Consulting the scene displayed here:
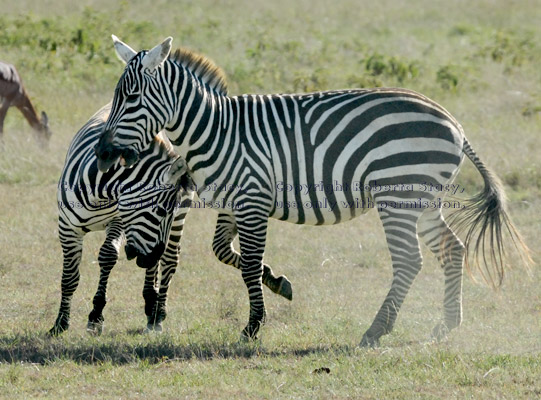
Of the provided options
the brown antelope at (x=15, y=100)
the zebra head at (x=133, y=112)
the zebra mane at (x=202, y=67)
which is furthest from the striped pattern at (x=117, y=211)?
the brown antelope at (x=15, y=100)

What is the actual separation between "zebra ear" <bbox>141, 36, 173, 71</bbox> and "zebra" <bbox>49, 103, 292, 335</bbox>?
24.8 inches

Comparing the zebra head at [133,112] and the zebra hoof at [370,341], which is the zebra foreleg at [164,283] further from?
the zebra hoof at [370,341]

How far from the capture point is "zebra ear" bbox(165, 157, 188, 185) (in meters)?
6.47

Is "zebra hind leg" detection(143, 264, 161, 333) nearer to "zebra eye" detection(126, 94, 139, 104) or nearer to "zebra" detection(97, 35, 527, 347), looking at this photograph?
"zebra" detection(97, 35, 527, 347)

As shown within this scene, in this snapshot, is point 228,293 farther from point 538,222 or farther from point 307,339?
point 538,222

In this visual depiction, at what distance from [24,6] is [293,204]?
19688mm

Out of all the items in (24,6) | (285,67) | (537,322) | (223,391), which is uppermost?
(24,6)

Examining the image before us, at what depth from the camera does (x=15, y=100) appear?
1395 centimetres

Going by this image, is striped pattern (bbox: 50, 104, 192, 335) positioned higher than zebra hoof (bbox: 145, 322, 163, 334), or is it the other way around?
striped pattern (bbox: 50, 104, 192, 335)

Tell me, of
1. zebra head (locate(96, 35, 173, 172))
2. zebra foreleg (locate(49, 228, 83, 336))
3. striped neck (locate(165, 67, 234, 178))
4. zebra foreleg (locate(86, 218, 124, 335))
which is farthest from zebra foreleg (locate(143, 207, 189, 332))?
zebra head (locate(96, 35, 173, 172))

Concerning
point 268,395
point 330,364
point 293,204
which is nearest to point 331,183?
point 293,204

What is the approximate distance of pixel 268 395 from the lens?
5.27 metres

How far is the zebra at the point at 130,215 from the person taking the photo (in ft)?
21.1

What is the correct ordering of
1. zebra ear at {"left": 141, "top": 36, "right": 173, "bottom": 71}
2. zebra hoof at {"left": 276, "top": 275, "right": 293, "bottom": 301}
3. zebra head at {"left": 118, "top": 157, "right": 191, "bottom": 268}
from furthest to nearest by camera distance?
zebra hoof at {"left": 276, "top": 275, "right": 293, "bottom": 301} → zebra head at {"left": 118, "top": 157, "right": 191, "bottom": 268} → zebra ear at {"left": 141, "top": 36, "right": 173, "bottom": 71}
